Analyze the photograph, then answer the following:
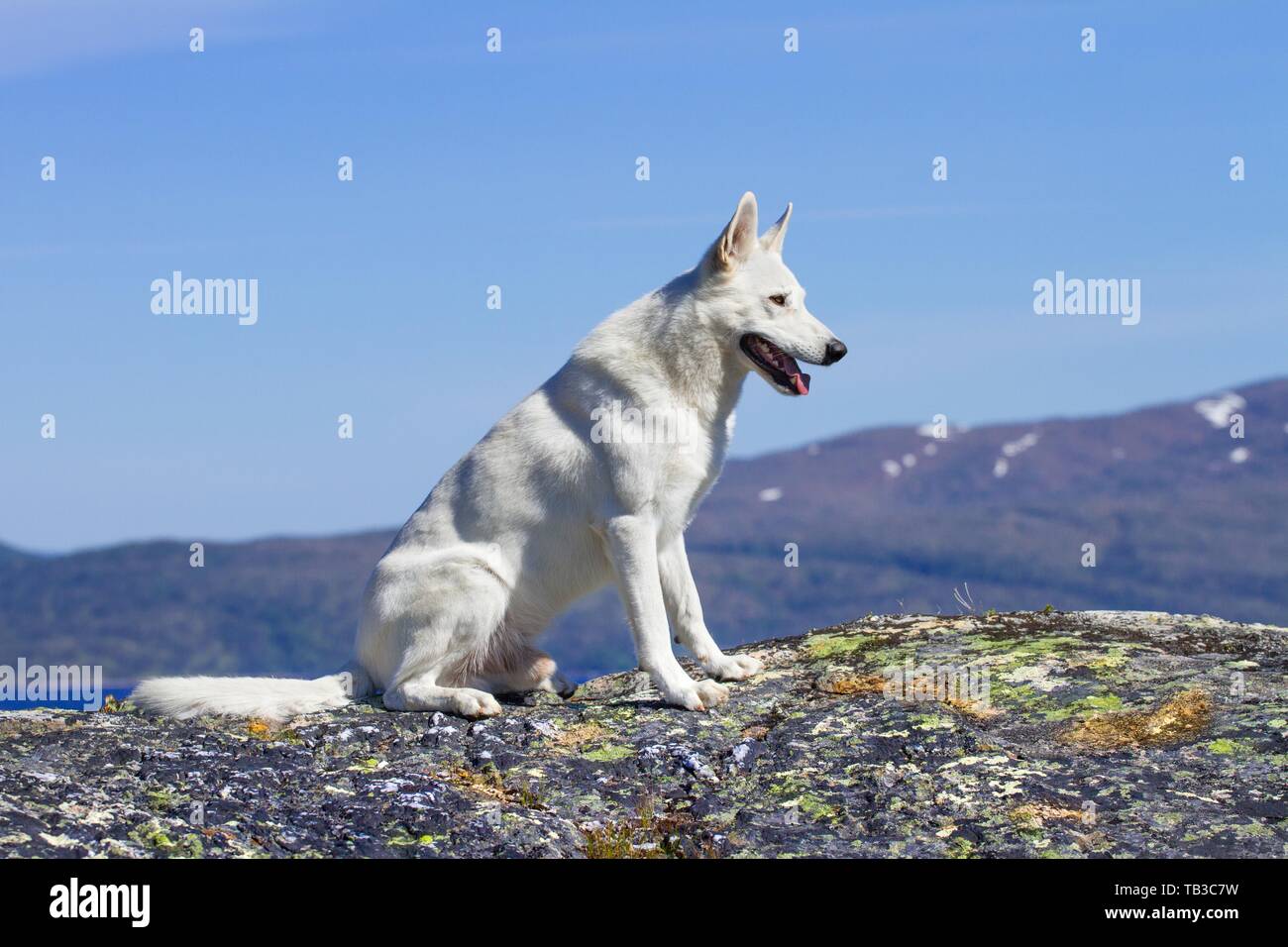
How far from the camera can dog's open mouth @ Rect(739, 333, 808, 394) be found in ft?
35.9

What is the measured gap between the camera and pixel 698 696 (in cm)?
1008

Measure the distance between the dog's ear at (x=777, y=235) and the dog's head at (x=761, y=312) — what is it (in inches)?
7.5

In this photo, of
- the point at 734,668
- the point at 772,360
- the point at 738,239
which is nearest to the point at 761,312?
the point at 772,360

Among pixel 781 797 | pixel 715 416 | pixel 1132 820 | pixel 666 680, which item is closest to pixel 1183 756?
pixel 1132 820

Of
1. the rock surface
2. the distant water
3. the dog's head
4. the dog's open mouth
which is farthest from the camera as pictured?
the dog's open mouth

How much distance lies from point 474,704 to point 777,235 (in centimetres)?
430

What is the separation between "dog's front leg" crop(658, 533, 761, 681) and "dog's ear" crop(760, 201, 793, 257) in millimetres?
2354

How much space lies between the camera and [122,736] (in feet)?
30.1
